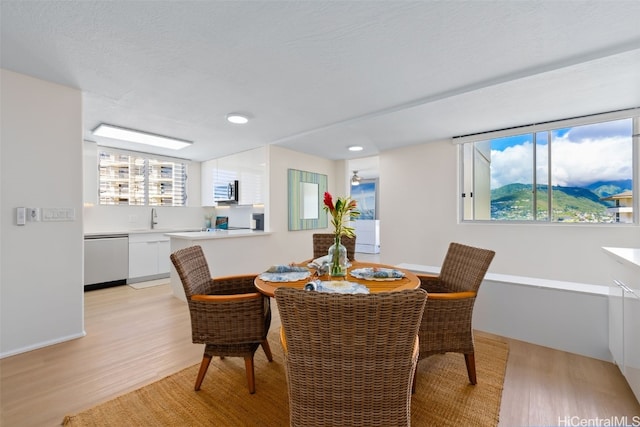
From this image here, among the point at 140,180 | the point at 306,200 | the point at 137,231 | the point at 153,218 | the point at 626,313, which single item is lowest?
the point at 626,313

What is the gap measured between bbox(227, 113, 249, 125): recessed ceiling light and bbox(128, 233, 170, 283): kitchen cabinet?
2.86m

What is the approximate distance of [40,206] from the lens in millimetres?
2424

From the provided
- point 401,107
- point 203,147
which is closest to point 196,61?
point 401,107

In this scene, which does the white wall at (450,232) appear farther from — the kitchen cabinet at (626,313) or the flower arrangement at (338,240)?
the flower arrangement at (338,240)

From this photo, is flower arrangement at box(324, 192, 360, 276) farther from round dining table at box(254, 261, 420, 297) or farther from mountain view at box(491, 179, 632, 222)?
mountain view at box(491, 179, 632, 222)

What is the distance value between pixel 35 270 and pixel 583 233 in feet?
18.3

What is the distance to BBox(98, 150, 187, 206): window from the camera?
4789mm

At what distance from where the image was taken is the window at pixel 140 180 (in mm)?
4789

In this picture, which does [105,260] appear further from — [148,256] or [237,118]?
[237,118]

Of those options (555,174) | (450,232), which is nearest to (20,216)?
(450,232)

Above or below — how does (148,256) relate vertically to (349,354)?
below

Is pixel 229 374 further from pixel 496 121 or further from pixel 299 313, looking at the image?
pixel 496 121

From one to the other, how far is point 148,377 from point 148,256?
3.31 meters

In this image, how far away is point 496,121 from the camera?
3.30m
